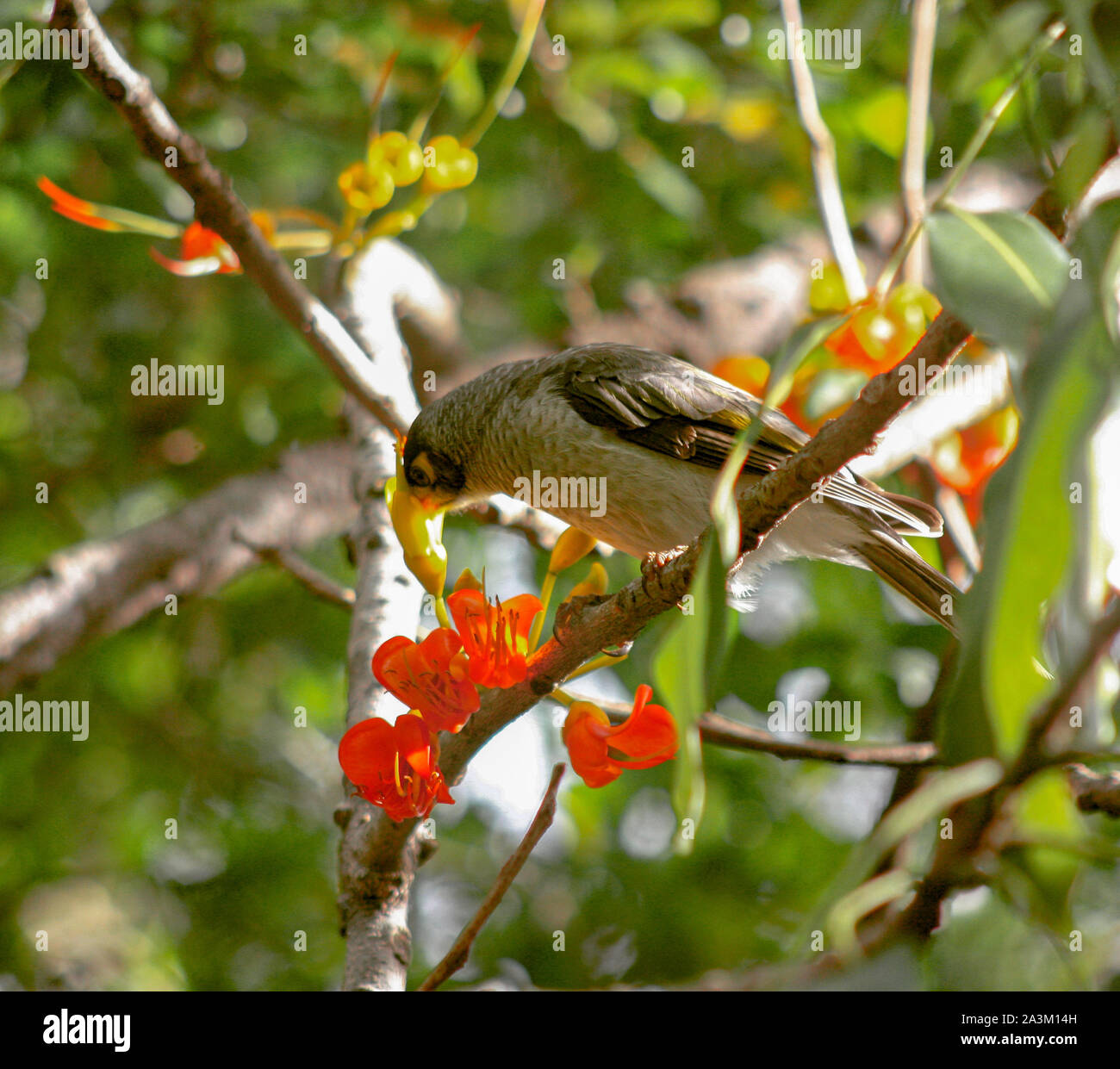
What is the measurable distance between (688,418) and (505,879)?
1258 millimetres

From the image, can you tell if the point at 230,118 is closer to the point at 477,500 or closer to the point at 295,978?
the point at 477,500

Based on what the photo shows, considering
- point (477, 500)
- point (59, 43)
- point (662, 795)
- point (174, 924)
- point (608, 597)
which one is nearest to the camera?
point (608, 597)

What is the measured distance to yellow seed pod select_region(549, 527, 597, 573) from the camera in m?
2.06

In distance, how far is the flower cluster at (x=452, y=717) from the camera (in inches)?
61.4

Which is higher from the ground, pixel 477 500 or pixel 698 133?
pixel 698 133

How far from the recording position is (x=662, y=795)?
3.79m

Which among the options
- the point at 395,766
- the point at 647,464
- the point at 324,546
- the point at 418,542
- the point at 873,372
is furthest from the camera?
the point at 324,546

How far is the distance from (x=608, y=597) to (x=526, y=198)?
3.86m

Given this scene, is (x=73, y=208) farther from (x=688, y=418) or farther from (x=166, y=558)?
(x=688, y=418)

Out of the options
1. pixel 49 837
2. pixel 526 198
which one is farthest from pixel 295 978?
pixel 526 198

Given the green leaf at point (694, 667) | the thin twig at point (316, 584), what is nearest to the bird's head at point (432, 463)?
the thin twig at point (316, 584)

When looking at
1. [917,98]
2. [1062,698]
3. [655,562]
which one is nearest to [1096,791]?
[655,562]

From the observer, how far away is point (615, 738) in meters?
1.57
